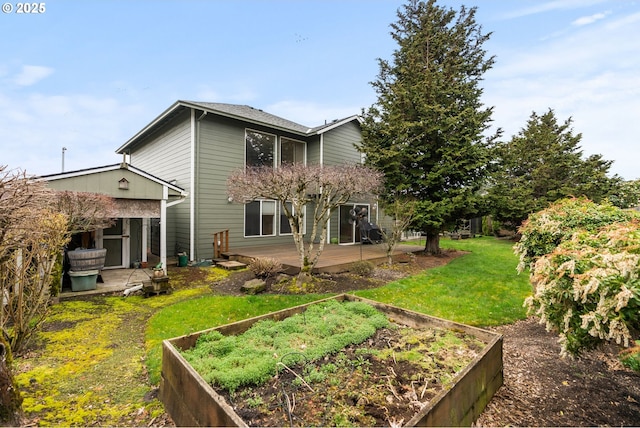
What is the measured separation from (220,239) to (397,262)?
644cm

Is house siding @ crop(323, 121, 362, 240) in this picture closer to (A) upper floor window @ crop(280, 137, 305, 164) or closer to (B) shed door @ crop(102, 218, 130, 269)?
(A) upper floor window @ crop(280, 137, 305, 164)

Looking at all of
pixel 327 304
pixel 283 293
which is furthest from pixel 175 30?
pixel 327 304

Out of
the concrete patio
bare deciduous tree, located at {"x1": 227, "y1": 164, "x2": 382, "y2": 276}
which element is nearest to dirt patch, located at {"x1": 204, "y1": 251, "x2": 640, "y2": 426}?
bare deciduous tree, located at {"x1": 227, "y1": 164, "x2": 382, "y2": 276}

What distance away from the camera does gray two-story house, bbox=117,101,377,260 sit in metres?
9.88

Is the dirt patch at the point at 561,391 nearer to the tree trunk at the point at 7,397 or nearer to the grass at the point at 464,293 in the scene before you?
the grass at the point at 464,293

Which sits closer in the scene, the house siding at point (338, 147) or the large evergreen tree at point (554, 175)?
the house siding at point (338, 147)

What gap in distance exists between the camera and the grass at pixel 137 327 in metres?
2.63

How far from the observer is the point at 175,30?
8398 millimetres

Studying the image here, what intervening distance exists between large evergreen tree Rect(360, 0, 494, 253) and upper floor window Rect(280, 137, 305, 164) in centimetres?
312

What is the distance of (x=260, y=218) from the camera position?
1153 centimetres

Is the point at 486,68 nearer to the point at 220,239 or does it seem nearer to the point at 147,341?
the point at 220,239

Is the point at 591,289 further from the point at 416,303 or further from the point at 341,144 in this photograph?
the point at 341,144

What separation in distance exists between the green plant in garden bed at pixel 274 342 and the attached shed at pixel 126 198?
17.3ft

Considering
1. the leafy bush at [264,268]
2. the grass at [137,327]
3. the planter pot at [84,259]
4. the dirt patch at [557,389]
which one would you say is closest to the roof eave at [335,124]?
the leafy bush at [264,268]
